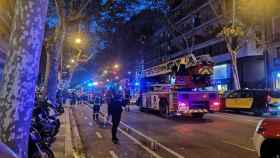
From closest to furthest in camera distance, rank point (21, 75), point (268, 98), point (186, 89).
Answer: point (21, 75) < point (186, 89) < point (268, 98)

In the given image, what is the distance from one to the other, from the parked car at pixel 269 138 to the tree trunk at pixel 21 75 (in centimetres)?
368

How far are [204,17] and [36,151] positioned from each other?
168ft

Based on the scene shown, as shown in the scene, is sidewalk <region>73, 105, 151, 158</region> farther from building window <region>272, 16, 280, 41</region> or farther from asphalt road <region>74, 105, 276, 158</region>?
building window <region>272, 16, 280, 41</region>

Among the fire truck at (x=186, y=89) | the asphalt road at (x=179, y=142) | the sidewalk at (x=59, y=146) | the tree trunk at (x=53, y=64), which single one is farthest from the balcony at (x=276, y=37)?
the sidewalk at (x=59, y=146)

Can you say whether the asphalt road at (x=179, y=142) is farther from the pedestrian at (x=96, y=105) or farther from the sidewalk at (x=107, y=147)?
the pedestrian at (x=96, y=105)

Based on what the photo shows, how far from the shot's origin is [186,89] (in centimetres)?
2316

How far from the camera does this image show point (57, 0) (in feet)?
69.6

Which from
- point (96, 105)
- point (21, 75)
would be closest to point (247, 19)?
point (96, 105)

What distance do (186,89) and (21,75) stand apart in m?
17.9

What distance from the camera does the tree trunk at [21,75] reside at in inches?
222

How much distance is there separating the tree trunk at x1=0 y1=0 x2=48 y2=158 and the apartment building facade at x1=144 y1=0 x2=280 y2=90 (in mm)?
27616

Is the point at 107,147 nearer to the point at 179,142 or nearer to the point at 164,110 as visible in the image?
the point at 179,142

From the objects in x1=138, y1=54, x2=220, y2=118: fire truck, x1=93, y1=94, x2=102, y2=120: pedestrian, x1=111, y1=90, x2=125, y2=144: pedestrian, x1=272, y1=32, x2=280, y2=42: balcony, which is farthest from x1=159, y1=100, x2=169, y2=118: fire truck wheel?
x1=272, y1=32, x2=280, y2=42: balcony

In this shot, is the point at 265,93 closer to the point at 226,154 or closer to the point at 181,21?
the point at 226,154
